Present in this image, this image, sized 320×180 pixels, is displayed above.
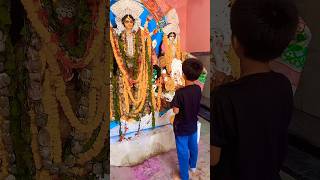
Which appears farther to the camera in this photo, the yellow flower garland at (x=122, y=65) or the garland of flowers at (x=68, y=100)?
the yellow flower garland at (x=122, y=65)

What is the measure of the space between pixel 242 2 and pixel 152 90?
10.1 ft

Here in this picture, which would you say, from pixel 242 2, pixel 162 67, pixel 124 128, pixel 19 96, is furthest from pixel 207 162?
pixel 242 2

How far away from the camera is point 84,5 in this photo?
1269mm

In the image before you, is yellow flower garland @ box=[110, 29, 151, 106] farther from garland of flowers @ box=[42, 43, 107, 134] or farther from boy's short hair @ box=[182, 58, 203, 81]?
garland of flowers @ box=[42, 43, 107, 134]

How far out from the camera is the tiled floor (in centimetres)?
302

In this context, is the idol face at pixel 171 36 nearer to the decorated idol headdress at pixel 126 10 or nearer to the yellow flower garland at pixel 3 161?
the decorated idol headdress at pixel 126 10

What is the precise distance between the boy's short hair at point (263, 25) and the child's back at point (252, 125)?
0.08 metres

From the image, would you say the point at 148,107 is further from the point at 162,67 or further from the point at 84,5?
the point at 84,5

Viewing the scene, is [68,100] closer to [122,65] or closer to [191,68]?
[191,68]

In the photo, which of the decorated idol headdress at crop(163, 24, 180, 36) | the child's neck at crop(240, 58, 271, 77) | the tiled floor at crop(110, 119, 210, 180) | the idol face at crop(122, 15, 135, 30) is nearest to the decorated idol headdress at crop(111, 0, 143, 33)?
the idol face at crop(122, 15, 135, 30)

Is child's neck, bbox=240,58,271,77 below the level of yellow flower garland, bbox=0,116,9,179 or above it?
above

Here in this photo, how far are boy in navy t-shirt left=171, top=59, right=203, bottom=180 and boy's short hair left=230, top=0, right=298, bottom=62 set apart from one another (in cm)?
141

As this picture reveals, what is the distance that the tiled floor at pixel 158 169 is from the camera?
3.02 metres

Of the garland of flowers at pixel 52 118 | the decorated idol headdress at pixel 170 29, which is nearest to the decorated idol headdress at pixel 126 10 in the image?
the decorated idol headdress at pixel 170 29
